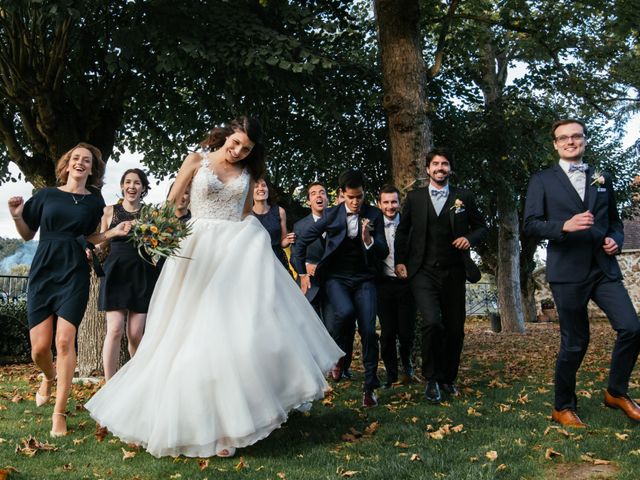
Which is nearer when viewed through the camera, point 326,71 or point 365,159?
point 326,71

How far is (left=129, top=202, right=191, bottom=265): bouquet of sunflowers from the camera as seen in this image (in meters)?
4.92

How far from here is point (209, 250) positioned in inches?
205

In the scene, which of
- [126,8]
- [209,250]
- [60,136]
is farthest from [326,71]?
[209,250]

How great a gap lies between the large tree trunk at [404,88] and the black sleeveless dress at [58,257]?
5.04m

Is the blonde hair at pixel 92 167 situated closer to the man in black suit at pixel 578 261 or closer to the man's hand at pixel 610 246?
the man in black suit at pixel 578 261

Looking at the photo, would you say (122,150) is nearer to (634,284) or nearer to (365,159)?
(365,159)

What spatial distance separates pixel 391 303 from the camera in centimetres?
793

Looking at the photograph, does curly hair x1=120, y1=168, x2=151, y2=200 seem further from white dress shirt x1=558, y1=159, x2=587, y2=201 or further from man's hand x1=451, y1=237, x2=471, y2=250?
white dress shirt x1=558, y1=159, x2=587, y2=201

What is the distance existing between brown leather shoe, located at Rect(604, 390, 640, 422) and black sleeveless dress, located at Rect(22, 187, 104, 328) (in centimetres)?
467

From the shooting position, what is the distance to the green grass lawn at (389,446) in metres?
4.26

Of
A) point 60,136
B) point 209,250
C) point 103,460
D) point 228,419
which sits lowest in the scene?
point 103,460

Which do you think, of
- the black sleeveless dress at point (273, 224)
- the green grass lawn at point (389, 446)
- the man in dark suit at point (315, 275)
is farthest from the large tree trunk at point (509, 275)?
the green grass lawn at point (389, 446)

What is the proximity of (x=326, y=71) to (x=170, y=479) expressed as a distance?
28.6 ft

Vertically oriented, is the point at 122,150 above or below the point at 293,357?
Answer: above
